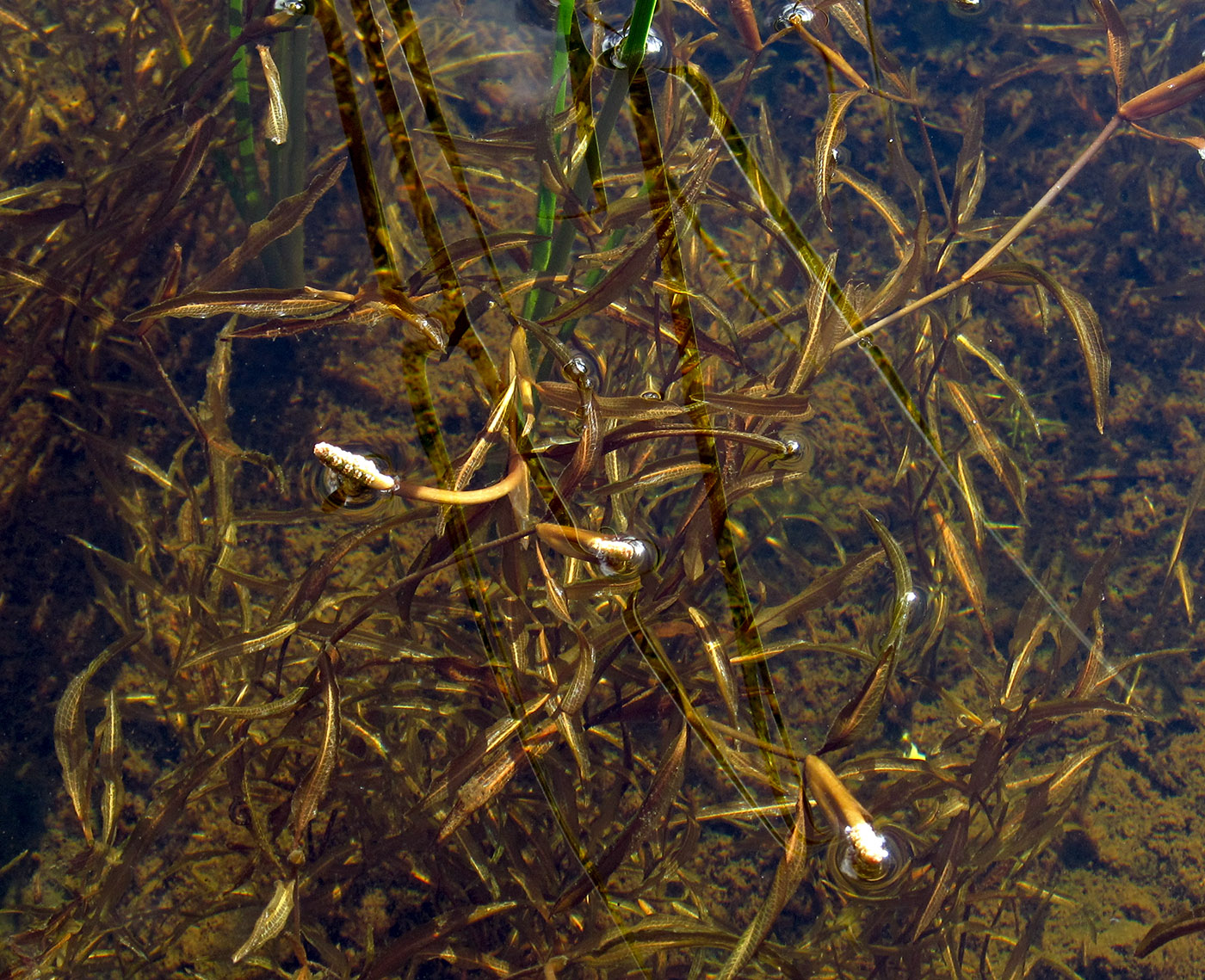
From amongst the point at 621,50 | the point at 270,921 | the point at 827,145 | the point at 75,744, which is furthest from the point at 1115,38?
the point at 75,744

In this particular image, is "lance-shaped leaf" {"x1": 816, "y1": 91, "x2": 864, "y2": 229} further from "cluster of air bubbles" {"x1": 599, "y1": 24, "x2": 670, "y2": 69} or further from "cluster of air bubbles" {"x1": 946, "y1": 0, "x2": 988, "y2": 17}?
"cluster of air bubbles" {"x1": 946, "y1": 0, "x2": 988, "y2": 17}

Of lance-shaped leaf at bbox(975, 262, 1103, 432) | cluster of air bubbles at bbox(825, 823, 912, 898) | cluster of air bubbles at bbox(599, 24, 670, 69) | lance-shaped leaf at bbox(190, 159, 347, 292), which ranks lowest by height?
cluster of air bubbles at bbox(825, 823, 912, 898)

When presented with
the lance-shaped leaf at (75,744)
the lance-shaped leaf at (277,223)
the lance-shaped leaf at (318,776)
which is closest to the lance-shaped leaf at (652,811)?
the lance-shaped leaf at (318,776)

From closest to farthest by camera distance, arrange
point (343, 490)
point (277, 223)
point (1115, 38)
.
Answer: point (343, 490)
point (277, 223)
point (1115, 38)

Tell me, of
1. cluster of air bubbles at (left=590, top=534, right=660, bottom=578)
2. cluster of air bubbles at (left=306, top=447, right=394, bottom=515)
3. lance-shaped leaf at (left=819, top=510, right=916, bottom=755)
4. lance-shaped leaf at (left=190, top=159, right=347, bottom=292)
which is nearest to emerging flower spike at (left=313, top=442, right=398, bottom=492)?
cluster of air bubbles at (left=306, top=447, right=394, bottom=515)

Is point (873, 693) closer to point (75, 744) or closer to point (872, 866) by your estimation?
point (872, 866)

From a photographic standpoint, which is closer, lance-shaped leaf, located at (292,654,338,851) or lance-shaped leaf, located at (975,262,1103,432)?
lance-shaped leaf, located at (292,654,338,851)

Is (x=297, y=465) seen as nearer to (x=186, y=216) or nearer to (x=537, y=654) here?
(x=186, y=216)

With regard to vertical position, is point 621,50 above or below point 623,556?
above
